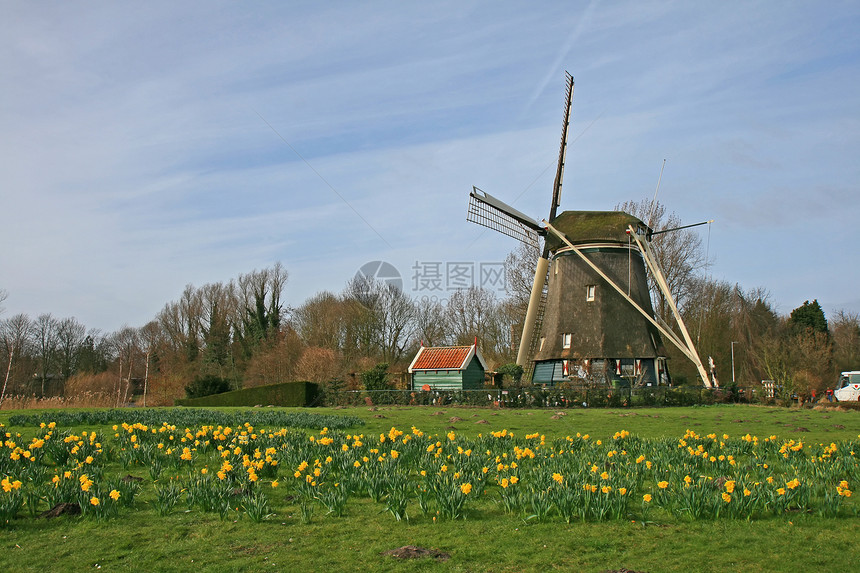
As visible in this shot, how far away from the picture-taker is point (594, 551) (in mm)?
5625

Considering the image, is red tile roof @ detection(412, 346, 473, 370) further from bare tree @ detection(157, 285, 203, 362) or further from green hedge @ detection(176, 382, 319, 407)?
bare tree @ detection(157, 285, 203, 362)

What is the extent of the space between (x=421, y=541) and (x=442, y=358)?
25252 mm

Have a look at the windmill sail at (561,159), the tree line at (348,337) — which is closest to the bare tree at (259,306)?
the tree line at (348,337)

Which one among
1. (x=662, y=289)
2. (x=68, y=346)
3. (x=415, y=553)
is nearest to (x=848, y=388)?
(x=662, y=289)

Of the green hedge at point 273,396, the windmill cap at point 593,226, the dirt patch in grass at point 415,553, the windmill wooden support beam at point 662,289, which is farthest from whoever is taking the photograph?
the windmill cap at point 593,226

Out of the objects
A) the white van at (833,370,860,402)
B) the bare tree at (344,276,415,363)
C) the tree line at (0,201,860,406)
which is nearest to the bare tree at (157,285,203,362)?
the tree line at (0,201,860,406)

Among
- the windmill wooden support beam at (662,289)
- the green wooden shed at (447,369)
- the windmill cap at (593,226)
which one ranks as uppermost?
the windmill cap at (593,226)

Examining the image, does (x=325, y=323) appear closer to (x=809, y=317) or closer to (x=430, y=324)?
(x=430, y=324)

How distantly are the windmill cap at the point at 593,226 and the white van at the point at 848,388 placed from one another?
512 inches

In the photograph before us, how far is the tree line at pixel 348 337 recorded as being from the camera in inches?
1576

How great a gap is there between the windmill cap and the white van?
13.0m

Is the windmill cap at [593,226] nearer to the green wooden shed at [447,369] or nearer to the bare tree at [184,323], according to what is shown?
the green wooden shed at [447,369]

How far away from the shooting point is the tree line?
40031mm

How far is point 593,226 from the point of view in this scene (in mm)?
32344
